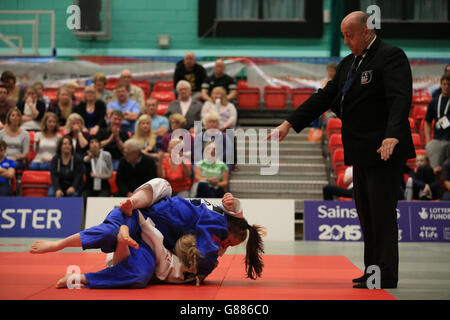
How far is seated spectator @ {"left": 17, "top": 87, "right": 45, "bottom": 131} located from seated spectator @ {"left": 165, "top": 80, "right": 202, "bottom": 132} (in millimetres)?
2258

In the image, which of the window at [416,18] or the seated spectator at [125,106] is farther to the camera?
the window at [416,18]

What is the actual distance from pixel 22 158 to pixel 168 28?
6.97m

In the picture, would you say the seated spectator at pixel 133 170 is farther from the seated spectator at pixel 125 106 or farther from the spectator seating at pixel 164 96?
the spectator seating at pixel 164 96

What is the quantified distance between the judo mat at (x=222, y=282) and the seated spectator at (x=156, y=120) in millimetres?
3887

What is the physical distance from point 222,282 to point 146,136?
5.28 metres

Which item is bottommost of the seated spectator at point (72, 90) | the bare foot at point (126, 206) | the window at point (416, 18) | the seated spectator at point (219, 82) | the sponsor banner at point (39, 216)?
the sponsor banner at point (39, 216)

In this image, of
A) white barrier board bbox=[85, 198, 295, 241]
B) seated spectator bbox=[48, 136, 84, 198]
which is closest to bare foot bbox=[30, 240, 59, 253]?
white barrier board bbox=[85, 198, 295, 241]

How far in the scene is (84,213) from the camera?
875 cm

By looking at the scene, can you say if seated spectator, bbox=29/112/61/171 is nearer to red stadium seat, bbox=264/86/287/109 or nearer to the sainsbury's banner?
the sainsbury's banner

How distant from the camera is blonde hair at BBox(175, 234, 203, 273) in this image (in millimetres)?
3732

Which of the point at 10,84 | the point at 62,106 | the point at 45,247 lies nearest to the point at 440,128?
the point at 62,106

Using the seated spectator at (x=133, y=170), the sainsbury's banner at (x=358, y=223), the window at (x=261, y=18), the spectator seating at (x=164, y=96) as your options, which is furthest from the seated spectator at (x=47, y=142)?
the window at (x=261, y=18)

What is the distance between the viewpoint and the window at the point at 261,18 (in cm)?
1491

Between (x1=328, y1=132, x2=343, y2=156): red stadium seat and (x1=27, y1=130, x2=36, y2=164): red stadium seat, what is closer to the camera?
(x1=27, y1=130, x2=36, y2=164): red stadium seat
